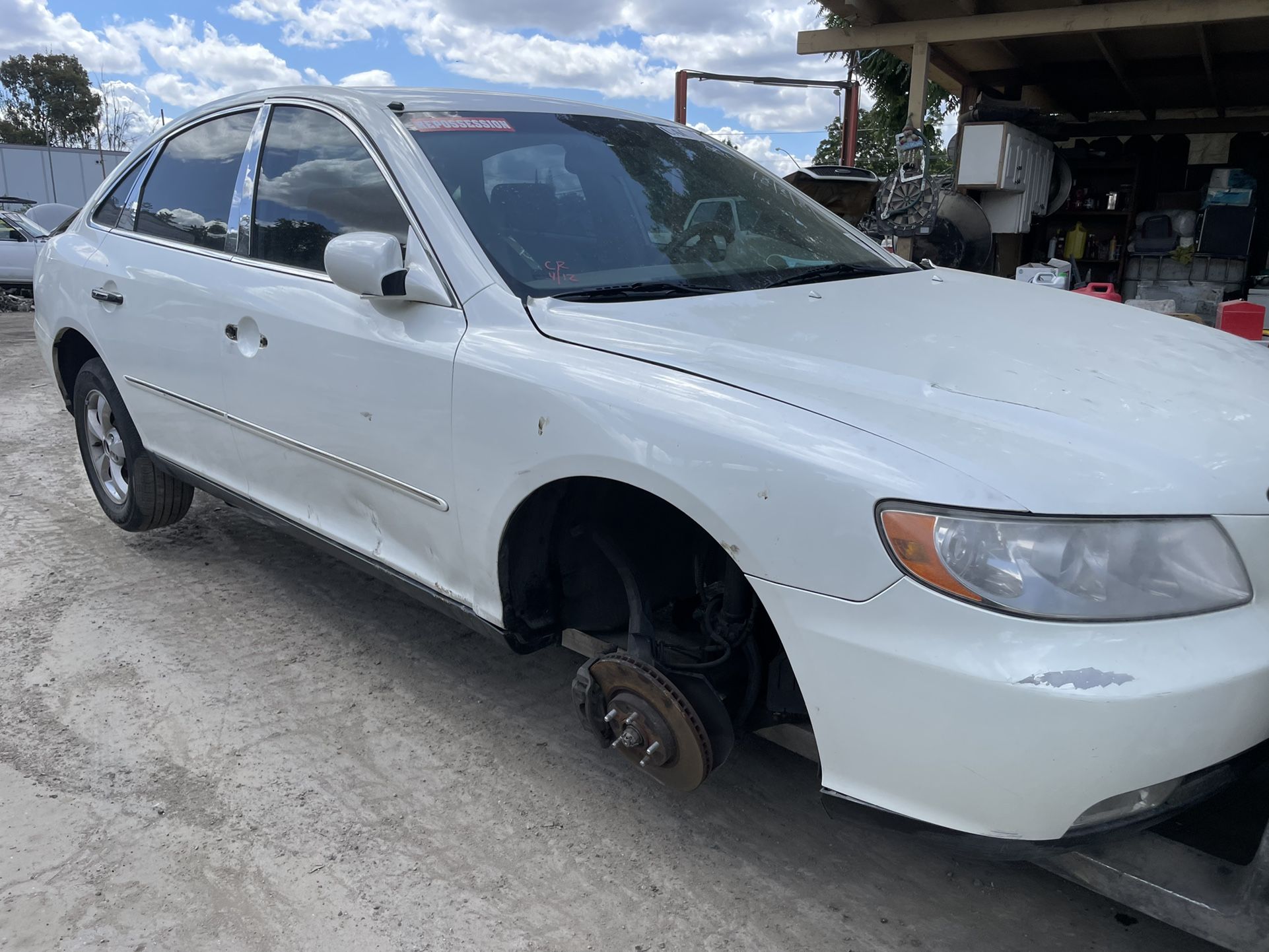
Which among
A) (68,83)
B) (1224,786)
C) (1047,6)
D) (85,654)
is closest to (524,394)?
(1224,786)

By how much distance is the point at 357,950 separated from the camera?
2053 millimetres

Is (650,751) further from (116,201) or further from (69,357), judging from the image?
(69,357)

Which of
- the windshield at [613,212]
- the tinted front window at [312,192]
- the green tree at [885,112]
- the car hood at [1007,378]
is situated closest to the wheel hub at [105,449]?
the tinted front window at [312,192]

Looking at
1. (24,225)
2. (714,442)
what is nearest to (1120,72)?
(714,442)

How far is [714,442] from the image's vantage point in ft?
→ 6.13

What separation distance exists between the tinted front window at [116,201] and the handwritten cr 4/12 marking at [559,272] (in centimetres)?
235

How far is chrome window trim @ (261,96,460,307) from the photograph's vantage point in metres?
2.49

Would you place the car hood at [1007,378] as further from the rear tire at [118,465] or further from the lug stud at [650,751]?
the rear tire at [118,465]

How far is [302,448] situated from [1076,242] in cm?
946

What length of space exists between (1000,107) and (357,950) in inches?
330

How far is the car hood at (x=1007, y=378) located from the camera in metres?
1.66

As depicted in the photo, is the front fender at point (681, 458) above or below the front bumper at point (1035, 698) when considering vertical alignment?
above

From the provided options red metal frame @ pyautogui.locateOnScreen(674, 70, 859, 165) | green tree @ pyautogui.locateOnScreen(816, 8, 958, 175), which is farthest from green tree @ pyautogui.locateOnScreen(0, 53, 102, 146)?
red metal frame @ pyautogui.locateOnScreen(674, 70, 859, 165)

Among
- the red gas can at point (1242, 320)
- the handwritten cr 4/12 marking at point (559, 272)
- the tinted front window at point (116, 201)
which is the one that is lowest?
the red gas can at point (1242, 320)
